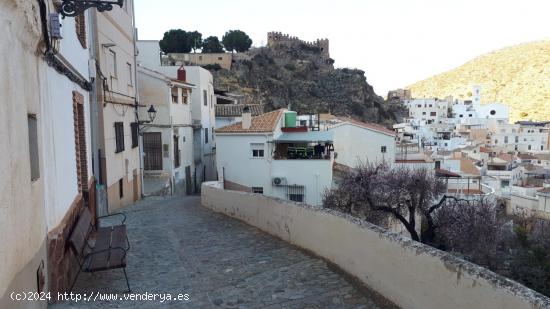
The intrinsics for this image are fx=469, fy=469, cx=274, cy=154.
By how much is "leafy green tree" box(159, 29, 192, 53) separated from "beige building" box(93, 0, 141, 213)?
59.8 meters

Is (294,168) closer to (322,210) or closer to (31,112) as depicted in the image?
(322,210)

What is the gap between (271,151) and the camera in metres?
24.8

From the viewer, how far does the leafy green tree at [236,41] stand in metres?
81.7

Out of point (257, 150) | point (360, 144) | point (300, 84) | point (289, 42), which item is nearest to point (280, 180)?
point (257, 150)

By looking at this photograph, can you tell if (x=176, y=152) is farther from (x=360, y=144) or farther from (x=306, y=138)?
(x=360, y=144)

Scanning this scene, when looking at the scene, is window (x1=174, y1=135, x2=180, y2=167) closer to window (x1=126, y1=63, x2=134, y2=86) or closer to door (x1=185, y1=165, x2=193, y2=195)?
door (x1=185, y1=165, x2=193, y2=195)

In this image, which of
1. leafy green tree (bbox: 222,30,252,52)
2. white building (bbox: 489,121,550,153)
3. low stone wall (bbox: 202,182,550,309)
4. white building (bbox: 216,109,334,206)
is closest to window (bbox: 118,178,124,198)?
low stone wall (bbox: 202,182,550,309)

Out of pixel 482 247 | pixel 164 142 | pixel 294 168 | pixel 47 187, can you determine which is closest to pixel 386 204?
pixel 482 247

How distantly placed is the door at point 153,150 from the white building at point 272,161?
3938mm

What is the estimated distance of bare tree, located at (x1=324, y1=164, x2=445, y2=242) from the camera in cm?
1969

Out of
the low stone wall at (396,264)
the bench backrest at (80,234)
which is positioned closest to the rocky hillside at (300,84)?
the bench backrest at (80,234)

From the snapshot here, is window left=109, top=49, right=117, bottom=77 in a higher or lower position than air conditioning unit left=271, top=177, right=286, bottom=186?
higher

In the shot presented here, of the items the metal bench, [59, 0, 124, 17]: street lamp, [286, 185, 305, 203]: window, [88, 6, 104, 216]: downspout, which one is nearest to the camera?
the metal bench

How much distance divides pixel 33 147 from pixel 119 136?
1084 centimetres
